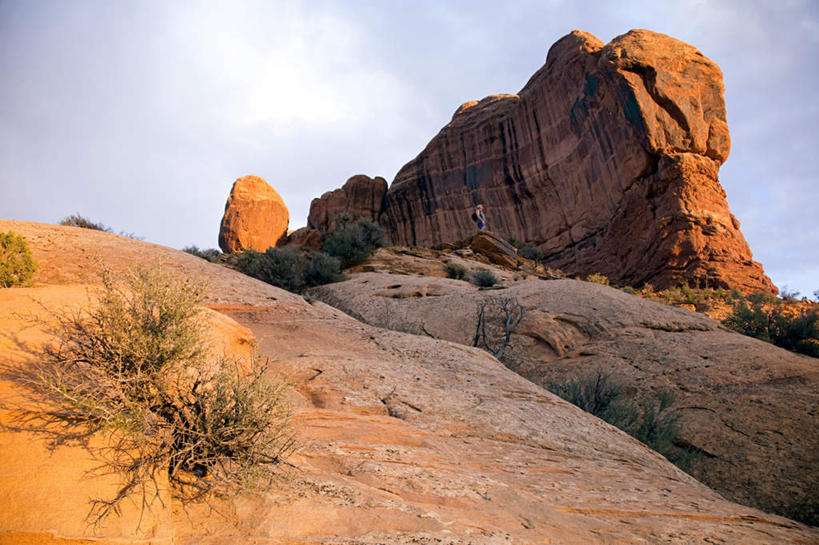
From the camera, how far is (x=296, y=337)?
6285mm

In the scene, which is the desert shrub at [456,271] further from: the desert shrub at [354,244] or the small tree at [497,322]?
the small tree at [497,322]

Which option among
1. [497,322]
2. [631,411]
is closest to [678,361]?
[631,411]

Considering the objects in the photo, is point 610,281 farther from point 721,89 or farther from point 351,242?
point 351,242

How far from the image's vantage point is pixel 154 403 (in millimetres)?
2406

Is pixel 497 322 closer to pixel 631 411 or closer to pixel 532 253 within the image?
pixel 631 411

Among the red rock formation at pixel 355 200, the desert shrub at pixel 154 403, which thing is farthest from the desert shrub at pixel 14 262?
the red rock formation at pixel 355 200

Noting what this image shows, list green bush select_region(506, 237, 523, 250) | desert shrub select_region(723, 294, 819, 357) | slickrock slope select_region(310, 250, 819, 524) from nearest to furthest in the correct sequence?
1. slickrock slope select_region(310, 250, 819, 524)
2. desert shrub select_region(723, 294, 819, 357)
3. green bush select_region(506, 237, 523, 250)

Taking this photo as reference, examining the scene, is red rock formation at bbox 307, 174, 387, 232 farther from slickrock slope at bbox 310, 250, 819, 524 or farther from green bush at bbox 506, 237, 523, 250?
slickrock slope at bbox 310, 250, 819, 524

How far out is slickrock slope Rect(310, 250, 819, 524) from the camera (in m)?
5.80

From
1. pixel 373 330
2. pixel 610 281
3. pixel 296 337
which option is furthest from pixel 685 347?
pixel 610 281

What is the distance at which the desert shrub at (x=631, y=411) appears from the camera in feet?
20.4

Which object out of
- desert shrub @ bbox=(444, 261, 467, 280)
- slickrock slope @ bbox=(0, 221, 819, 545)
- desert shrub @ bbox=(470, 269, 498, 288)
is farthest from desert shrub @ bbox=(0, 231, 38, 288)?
desert shrub @ bbox=(444, 261, 467, 280)

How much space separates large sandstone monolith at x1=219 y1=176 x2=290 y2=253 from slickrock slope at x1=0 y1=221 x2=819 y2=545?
46.7 meters

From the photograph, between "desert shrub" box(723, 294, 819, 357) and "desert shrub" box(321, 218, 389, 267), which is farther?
"desert shrub" box(321, 218, 389, 267)
